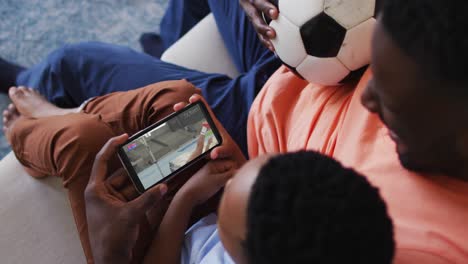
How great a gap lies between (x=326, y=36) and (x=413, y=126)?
0.84 feet

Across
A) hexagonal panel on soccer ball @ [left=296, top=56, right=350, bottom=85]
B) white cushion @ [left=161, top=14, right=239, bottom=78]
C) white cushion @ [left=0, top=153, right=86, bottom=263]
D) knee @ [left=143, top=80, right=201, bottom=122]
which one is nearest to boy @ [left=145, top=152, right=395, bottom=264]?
hexagonal panel on soccer ball @ [left=296, top=56, right=350, bottom=85]

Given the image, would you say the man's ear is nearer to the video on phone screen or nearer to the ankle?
the video on phone screen

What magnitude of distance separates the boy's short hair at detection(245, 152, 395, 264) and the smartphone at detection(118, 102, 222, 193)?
373 millimetres

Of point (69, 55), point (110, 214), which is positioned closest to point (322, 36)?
point (110, 214)

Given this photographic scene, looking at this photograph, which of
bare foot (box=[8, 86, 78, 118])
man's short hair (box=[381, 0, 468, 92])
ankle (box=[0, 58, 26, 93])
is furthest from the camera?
ankle (box=[0, 58, 26, 93])

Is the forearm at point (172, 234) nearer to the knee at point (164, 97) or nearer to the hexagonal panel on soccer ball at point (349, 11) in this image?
the knee at point (164, 97)

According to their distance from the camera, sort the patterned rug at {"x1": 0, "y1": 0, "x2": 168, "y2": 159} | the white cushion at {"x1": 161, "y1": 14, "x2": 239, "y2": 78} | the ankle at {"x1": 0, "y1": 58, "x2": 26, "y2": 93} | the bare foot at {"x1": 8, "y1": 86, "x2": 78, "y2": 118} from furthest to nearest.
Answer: the patterned rug at {"x1": 0, "y1": 0, "x2": 168, "y2": 159} < the ankle at {"x1": 0, "y1": 58, "x2": 26, "y2": 93} < the white cushion at {"x1": 161, "y1": 14, "x2": 239, "y2": 78} < the bare foot at {"x1": 8, "y1": 86, "x2": 78, "y2": 118}

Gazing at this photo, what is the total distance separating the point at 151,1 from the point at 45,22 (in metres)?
0.37

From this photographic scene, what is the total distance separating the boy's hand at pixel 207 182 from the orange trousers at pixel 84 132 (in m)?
0.11

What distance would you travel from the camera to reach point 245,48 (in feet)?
3.58

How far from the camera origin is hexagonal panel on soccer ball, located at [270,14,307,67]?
738mm

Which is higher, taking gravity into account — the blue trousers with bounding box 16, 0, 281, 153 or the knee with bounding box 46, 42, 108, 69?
the knee with bounding box 46, 42, 108, 69

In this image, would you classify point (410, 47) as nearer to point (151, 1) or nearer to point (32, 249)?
point (32, 249)

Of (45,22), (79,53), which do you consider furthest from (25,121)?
(45,22)
